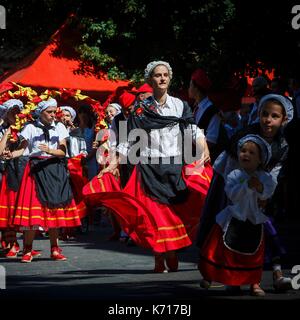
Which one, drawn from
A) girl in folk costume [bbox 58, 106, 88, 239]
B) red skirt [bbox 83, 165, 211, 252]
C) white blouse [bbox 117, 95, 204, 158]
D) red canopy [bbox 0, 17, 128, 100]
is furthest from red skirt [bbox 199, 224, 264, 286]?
red canopy [bbox 0, 17, 128, 100]

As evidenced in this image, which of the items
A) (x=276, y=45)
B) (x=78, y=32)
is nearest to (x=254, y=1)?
(x=276, y=45)

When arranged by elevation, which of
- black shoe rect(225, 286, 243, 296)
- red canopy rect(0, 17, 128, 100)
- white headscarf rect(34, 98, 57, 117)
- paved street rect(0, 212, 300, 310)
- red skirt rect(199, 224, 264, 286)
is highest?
red canopy rect(0, 17, 128, 100)

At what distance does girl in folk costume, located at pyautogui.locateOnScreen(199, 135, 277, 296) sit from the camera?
8391 mm

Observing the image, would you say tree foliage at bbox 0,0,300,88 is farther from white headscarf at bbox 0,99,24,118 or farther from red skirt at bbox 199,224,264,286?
red skirt at bbox 199,224,264,286

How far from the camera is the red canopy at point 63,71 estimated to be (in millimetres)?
22381

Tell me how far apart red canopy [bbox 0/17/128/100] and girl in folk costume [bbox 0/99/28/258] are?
29.2 feet

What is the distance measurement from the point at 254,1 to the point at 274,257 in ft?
16.6

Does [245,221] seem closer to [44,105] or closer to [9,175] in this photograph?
[44,105]

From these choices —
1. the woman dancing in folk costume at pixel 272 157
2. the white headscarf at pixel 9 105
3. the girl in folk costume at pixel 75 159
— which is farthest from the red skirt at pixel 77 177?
the woman dancing in folk costume at pixel 272 157

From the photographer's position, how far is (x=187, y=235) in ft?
34.3

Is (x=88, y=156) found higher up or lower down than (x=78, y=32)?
lower down

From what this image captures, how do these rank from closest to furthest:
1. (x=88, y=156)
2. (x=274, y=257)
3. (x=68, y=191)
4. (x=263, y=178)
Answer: (x=263, y=178), (x=274, y=257), (x=68, y=191), (x=88, y=156)
